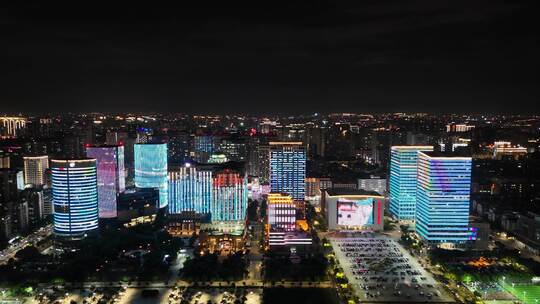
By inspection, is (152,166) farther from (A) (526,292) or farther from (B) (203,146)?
(A) (526,292)

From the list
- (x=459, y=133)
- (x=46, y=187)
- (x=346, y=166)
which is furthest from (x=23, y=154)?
(x=459, y=133)

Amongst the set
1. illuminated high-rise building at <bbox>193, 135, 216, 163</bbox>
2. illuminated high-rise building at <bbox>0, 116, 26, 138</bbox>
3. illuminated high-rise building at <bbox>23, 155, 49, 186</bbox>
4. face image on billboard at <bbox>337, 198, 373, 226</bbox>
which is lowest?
face image on billboard at <bbox>337, 198, 373, 226</bbox>

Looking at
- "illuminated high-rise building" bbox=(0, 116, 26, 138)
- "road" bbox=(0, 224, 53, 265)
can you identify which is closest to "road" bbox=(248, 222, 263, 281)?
"road" bbox=(0, 224, 53, 265)

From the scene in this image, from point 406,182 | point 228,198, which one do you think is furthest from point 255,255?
point 406,182

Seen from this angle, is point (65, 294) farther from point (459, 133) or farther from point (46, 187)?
point (459, 133)

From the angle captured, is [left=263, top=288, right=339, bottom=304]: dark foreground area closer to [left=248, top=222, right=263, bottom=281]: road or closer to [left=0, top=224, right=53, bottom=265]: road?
[left=248, top=222, right=263, bottom=281]: road

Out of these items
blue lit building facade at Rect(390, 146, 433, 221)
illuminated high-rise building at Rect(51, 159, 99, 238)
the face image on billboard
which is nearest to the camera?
illuminated high-rise building at Rect(51, 159, 99, 238)
